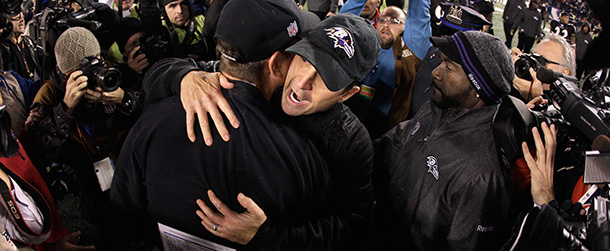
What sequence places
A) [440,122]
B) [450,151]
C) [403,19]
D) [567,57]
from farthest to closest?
[403,19] → [567,57] → [440,122] → [450,151]

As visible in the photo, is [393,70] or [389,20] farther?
[389,20]

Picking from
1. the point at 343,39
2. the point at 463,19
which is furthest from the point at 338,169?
the point at 463,19

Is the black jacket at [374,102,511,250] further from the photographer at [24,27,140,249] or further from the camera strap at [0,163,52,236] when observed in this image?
the camera strap at [0,163,52,236]

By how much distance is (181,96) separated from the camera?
1.34 meters

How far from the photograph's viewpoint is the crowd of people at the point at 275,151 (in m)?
1.27

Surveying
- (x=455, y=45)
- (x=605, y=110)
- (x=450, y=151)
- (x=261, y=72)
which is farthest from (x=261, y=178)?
(x=605, y=110)

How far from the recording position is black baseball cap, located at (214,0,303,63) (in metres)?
1.29

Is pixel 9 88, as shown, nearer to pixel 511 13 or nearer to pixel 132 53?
pixel 132 53

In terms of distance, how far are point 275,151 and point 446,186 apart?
92 cm

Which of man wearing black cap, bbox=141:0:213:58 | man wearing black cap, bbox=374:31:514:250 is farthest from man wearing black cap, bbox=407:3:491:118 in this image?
man wearing black cap, bbox=141:0:213:58

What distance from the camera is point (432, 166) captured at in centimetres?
183

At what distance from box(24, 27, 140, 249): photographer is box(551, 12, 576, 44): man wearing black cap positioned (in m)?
10.5

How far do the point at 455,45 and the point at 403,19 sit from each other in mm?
1579

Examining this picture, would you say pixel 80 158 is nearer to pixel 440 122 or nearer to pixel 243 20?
pixel 243 20
